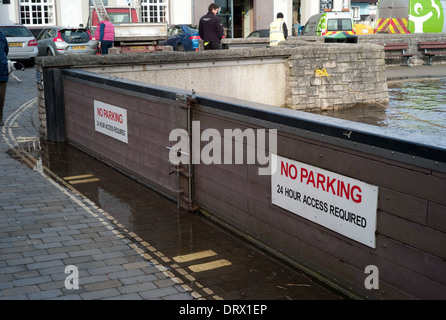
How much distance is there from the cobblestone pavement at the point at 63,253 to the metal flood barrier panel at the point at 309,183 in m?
1.11

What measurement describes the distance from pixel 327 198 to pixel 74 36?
24.9 m

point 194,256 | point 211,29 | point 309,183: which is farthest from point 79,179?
point 211,29

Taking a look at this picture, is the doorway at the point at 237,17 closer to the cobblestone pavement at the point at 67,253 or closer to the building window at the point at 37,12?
the building window at the point at 37,12

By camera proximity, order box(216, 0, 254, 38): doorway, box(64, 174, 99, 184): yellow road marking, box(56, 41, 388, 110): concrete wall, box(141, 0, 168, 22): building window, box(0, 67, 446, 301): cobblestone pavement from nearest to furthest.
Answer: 1. box(0, 67, 446, 301): cobblestone pavement
2. box(64, 174, 99, 184): yellow road marking
3. box(56, 41, 388, 110): concrete wall
4. box(141, 0, 168, 22): building window
5. box(216, 0, 254, 38): doorway

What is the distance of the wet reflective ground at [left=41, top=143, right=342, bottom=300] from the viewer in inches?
218

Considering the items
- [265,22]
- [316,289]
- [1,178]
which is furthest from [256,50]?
[265,22]

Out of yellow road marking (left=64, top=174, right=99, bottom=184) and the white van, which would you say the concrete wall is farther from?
the white van

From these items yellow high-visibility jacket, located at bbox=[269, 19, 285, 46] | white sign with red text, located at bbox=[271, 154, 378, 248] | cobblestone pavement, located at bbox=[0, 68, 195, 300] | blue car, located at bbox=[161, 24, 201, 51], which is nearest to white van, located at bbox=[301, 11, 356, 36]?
blue car, located at bbox=[161, 24, 201, 51]

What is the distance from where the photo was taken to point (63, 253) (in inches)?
251

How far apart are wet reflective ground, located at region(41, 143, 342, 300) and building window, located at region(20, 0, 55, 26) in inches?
1219

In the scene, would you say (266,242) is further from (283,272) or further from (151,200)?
(151,200)

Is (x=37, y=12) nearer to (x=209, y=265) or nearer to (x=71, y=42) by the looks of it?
(x=71, y=42)

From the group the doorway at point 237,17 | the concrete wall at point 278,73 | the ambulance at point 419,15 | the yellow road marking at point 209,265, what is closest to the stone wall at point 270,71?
the concrete wall at point 278,73
